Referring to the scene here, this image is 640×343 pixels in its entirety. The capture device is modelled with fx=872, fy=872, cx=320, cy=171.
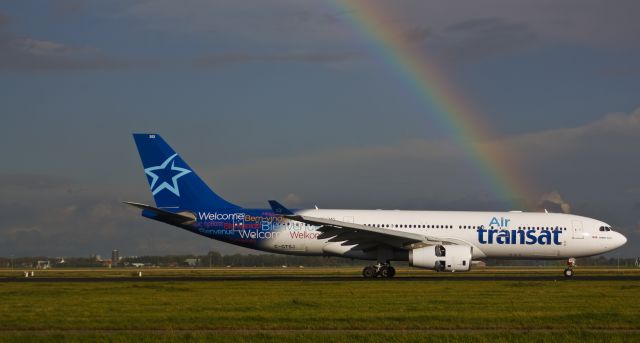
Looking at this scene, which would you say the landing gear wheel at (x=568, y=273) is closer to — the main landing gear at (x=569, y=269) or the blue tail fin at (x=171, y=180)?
the main landing gear at (x=569, y=269)

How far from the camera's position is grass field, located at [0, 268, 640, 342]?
17.6 metres

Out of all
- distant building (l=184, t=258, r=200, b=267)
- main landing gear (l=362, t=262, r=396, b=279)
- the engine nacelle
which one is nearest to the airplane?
main landing gear (l=362, t=262, r=396, b=279)

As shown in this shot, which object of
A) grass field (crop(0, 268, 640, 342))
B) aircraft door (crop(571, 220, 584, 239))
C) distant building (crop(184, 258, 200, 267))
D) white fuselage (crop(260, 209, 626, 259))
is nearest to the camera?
grass field (crop(0, 268, 640, 342))

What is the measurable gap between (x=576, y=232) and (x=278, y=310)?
27633mm

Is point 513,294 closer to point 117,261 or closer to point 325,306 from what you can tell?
point 325,306

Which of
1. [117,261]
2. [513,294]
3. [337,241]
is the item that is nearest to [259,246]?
[337,241]

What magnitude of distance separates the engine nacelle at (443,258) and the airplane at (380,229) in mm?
958

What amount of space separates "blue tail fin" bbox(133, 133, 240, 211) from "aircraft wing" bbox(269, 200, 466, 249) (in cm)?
572

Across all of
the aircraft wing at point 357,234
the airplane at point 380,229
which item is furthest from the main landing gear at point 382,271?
the aircraft wing at point 357,234

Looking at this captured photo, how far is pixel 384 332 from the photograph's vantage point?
18234mm

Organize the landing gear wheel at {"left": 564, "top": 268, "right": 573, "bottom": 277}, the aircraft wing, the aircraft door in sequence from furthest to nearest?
1. the landing gear wheel at {"left": 564, "top": 268, "right": 573, "bottom": 277}
2. the aircraft door
3. the aircraft wing

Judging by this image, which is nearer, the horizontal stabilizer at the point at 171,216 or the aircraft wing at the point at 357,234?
the aircraft wing at the point at 357,234

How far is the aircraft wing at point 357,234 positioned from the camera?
1644 inches

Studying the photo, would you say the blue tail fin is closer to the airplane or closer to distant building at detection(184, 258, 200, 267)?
the airplane
